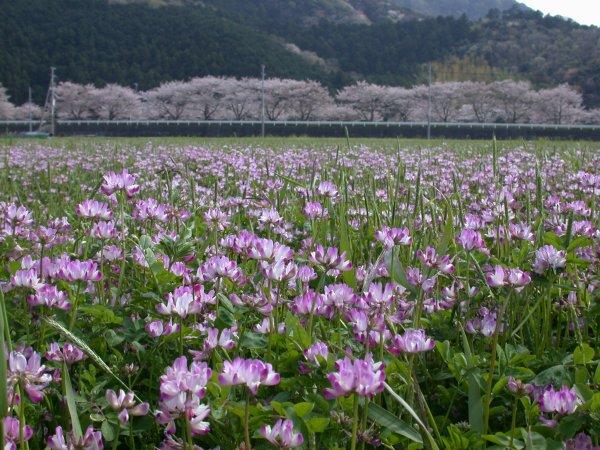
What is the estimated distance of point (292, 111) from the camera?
199 ft

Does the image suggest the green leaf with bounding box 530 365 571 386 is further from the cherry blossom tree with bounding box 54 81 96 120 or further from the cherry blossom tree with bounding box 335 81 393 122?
the cherry blossom tree with bounding box 54 81 96 120

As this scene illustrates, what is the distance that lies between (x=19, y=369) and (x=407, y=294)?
90 cm

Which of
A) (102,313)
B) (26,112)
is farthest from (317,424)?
(26,112)

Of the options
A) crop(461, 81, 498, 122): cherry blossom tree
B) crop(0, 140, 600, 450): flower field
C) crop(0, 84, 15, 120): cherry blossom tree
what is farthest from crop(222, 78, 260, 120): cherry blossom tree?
crop(0, 140, 600, 450): flower field

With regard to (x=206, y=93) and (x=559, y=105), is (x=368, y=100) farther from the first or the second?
(x=559, y=105)

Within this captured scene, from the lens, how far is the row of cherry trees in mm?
57219

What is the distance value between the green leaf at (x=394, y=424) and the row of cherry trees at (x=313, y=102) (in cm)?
5833

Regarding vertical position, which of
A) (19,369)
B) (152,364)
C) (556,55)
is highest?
(556,55)

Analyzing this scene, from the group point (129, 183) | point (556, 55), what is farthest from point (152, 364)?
point (556, 55)

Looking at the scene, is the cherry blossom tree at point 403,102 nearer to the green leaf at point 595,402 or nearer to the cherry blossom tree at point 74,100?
the cherry blossom tree at point 74,100

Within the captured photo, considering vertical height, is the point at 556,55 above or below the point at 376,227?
above

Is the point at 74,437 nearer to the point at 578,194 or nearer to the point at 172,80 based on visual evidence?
the point at 578,194

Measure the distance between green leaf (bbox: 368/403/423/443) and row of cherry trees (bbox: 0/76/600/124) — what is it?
5833cm

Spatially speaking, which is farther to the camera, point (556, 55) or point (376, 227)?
point (556, 55)
